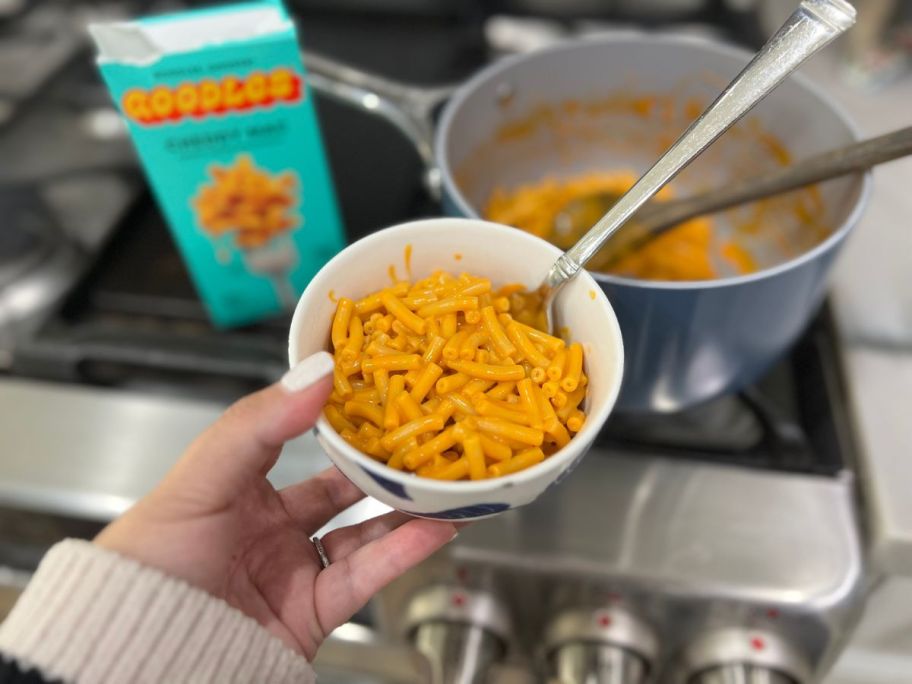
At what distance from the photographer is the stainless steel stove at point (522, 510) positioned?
58cm

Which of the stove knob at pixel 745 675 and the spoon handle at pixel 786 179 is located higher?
the spoon handle at pixel 786 179

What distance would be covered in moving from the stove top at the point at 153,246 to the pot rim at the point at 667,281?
0.49 ft

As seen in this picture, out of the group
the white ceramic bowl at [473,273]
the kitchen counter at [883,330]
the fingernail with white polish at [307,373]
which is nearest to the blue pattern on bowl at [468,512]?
the white ceramic bowl at [473,273]

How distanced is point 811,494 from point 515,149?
449 millimetres

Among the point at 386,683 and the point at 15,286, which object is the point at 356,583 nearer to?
the point at 386,683

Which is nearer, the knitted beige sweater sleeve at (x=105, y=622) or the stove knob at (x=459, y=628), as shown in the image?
the knitted beige sweater sleeve at (x=105, y=622)

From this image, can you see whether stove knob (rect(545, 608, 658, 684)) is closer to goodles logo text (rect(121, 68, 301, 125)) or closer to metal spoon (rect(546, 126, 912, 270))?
metal spoon (rect(546, 126, 912, 270))

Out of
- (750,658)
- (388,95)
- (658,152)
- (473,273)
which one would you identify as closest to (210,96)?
(388,95)

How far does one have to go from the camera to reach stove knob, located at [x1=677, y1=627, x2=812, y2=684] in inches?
22.9

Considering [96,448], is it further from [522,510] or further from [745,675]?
[745,675]

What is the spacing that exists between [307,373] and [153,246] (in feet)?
1.67

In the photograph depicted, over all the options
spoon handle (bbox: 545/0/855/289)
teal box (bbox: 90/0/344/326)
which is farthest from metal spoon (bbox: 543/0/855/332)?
teal box (bbox: 90/0/344/326)

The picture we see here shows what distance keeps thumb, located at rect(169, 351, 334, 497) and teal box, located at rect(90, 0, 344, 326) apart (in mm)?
295

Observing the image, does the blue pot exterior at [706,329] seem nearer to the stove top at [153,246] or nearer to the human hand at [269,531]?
the stove top at [153,246]
